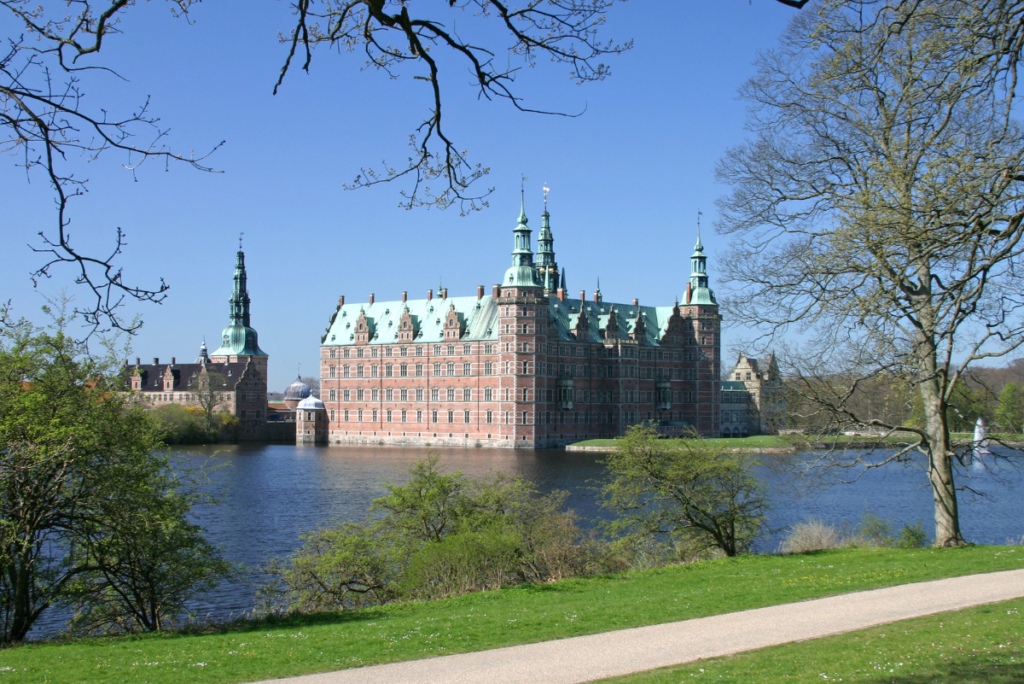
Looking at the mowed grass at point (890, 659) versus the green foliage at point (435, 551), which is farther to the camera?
the green foliage at point (435, 551)

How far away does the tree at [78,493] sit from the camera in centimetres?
1074

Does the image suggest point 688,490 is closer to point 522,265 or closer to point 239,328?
point 522,265

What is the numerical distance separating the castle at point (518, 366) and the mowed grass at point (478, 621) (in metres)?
45.0

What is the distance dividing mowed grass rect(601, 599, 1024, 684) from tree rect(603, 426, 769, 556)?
7.54 metres

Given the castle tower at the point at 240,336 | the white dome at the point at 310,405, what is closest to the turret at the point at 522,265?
the white dome at the point at 310,405

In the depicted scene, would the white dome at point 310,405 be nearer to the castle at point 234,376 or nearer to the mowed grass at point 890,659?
the castle at point 234,376

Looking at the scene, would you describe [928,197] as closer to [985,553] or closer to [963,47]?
[963,47]

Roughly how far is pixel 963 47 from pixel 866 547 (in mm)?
11769

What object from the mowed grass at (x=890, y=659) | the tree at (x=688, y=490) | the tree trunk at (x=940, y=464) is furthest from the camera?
the tree at (x=688, y=490)

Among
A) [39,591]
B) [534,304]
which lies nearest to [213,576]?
[39,591]

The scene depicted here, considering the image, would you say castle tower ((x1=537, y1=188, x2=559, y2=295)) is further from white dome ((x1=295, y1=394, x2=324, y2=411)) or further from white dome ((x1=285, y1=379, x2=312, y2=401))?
white dome ((x1=285, y1=379, x2=312, y2=401))

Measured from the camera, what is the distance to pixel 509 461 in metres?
47.8

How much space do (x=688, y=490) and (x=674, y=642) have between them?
8.09m

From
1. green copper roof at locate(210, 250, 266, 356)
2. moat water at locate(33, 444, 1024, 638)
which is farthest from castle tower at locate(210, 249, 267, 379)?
moat water at locate(33, 444, 1024, 638)
